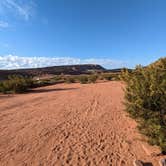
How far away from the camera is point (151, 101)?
260 inches

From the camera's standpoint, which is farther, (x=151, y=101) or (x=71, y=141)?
(x=71, y=141)

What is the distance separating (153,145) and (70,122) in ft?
14.4

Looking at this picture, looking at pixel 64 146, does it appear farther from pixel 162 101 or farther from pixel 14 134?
pixel 162 101

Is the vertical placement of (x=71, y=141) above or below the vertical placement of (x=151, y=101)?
below

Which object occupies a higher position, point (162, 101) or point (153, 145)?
point (162, 101)

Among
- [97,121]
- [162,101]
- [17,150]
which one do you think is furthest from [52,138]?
[162,101]

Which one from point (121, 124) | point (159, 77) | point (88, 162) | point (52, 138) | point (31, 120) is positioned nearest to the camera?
point (88, 162)

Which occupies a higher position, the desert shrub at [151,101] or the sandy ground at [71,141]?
the desert shrub at [151,101]

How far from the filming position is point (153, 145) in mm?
6363

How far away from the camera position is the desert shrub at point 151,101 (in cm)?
588

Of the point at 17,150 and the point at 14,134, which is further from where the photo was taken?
the point at 14,134

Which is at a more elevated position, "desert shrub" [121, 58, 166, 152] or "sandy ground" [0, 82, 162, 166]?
"desert shrub" [121, 58, 166, 152]

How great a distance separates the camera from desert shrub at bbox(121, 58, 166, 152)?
A: 5884mm

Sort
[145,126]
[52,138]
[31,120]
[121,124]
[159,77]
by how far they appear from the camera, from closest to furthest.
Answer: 1. [159,77]
2. [145,126]
3. [52,138]
4. [121,124]
5. [31,120]
